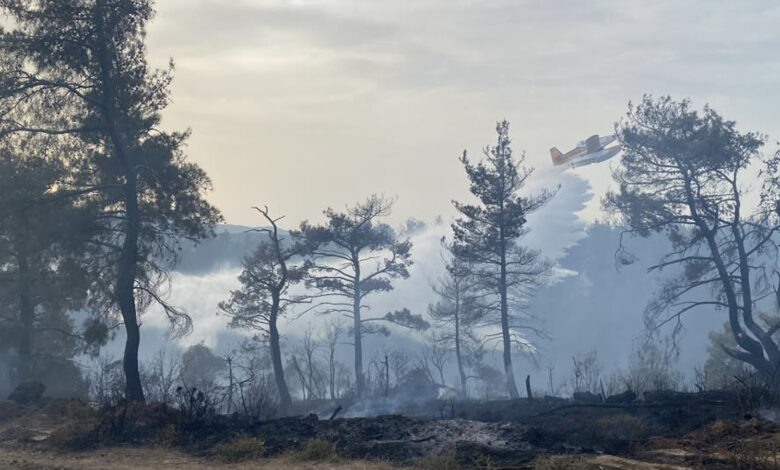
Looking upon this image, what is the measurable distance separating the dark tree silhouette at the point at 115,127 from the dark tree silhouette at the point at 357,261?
1669 centimetres

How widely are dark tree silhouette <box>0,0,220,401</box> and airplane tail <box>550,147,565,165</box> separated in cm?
5859

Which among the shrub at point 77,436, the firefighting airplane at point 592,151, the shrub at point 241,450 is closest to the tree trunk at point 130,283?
the shrub at point 77,436

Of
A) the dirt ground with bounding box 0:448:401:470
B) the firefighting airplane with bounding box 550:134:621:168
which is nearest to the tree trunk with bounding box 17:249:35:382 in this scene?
the dirt ground with bounding box 0:448:401:470

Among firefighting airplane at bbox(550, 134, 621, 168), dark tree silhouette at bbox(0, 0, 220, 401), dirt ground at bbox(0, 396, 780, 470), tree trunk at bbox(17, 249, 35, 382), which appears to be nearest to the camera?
dirt ground at bbox(0, 396, 780, 470)

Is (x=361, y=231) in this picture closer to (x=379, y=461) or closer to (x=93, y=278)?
(x=93, y=278)

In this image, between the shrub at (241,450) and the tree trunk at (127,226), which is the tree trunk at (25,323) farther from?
the shrub at (241,450)

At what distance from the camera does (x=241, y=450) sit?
14.5m

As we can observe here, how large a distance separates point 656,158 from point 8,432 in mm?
27551

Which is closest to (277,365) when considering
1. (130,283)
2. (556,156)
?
(130,283)

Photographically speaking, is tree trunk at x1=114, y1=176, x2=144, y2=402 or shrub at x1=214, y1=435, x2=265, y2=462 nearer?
shrub at x1=214, y1=435, x2=265, y2=462

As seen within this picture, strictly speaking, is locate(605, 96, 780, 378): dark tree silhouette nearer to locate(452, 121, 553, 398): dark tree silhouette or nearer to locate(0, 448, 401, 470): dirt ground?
locate(452, 121, 553, 398): dark tree silhouette

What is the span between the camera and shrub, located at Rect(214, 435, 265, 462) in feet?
46.9

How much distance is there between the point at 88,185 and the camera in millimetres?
25625

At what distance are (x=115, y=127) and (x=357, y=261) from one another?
934 inches
